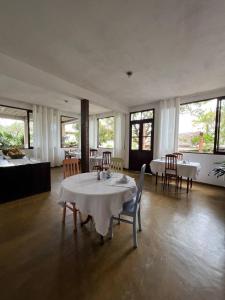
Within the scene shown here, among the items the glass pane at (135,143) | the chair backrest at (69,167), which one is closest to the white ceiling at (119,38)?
the chair backrest at (69,167)

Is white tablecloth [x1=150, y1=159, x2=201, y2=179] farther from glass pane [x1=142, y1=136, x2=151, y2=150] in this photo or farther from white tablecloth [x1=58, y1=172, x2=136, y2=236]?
white tablecloth [x1=58, y1=172, x2=136, y2=236]

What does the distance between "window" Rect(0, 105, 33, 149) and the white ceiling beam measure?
3.30 meters

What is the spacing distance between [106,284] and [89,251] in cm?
46

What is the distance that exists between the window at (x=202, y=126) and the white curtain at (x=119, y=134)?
2.44 m

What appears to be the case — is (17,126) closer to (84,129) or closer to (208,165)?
(84,129)

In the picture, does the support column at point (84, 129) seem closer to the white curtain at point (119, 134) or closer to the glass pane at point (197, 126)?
the white curtain at point (119, 134)

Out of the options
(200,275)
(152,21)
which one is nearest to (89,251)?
(200,275)

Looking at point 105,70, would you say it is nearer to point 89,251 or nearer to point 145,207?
point 145,207

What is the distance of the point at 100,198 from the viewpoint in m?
1.67

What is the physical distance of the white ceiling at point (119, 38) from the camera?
1.70m

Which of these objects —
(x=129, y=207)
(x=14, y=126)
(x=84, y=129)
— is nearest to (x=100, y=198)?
(x=129, y=207)

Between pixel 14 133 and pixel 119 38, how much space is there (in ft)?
19.3

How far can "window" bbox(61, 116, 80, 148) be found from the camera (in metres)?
7.56

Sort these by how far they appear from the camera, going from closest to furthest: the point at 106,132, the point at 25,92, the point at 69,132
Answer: the point at 25,92 < the point at 106,132 < the point at 69,132
